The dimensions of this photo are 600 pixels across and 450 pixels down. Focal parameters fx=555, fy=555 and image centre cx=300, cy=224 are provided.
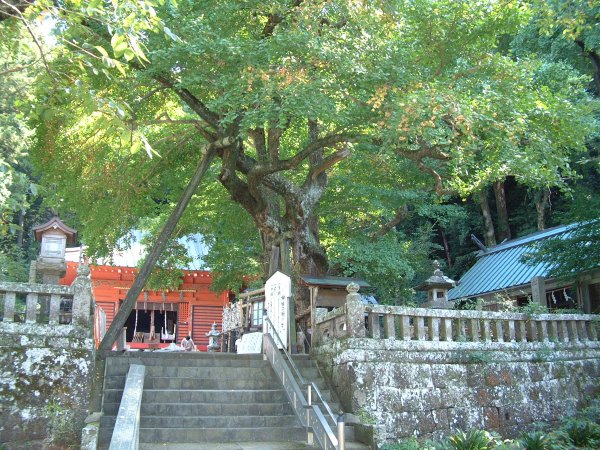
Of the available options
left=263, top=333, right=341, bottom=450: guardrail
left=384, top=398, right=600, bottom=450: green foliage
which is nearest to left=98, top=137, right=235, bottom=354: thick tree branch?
left=263, top=333, right=341, bottom=450: guardrail

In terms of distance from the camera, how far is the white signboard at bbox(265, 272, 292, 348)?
12.5 meters

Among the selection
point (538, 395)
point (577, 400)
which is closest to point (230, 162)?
point (538, 395)

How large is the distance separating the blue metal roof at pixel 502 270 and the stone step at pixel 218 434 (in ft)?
37.5

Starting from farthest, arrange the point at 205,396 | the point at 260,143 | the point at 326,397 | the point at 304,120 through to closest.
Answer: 1. the point at 260,143
2. the point at 304,120
3. the point at 326,397
4. the point at 205,396

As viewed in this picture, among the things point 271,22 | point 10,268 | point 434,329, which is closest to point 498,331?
point 434,329

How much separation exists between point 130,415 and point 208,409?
2191mm

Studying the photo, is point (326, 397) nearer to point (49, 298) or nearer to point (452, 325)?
point (452, 325)

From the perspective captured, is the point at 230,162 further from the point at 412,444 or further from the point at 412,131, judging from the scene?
the point at 412,444

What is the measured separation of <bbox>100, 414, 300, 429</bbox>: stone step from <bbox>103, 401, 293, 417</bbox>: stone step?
0.23 m

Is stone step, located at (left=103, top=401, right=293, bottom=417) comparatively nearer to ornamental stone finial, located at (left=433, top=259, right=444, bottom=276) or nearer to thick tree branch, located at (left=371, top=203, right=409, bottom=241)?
ornamental stone finial, located at (left=433, top=259, right=444, bottom=276)

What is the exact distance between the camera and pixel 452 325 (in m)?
11.0

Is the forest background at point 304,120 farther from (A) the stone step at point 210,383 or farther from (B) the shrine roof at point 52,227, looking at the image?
(A) the stone step at point 210,383

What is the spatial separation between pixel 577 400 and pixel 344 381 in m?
5.36

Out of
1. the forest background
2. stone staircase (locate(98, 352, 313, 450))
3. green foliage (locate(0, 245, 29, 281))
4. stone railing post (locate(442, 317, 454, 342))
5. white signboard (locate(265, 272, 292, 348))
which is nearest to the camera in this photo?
stone staircase (locate(98, 352, 313, 450))
